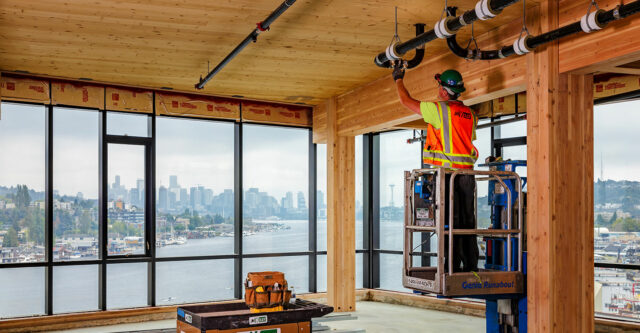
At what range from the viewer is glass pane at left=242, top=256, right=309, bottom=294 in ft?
33.4

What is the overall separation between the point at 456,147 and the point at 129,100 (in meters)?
5.50

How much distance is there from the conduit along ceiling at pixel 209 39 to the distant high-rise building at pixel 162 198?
5.13 ft

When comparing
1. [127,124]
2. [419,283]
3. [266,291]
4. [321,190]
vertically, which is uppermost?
[127,124]

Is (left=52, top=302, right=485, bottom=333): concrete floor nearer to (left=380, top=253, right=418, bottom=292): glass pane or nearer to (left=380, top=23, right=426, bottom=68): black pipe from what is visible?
(left=380, top=253, right=418, bottom=292): glass pane

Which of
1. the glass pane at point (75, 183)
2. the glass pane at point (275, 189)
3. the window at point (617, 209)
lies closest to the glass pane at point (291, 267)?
the glass pane at point (275, 189)

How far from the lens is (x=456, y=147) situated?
213 inches

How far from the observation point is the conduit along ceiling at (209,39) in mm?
5590

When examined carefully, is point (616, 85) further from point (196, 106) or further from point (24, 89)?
point (24, 89)

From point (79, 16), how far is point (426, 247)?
6.35 metres

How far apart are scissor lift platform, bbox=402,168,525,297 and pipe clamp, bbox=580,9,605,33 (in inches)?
52.9

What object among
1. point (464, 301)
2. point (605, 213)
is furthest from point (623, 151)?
point (464, 301)

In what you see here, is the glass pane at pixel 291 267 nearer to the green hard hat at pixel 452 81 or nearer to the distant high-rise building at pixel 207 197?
the distant high-rise building at pixel 207 197

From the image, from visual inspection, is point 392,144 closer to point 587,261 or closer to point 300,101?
point 300,101

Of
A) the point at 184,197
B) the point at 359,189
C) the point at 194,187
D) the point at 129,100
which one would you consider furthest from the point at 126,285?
the point at 359,189
